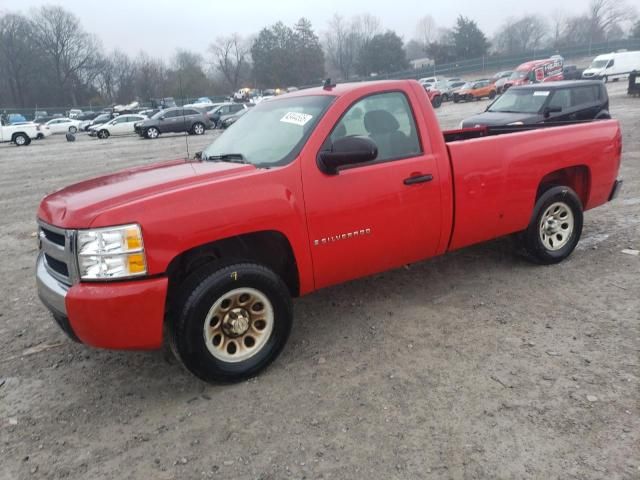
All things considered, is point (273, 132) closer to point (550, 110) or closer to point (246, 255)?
point (246, 255)

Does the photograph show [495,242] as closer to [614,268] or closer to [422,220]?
[614,268]

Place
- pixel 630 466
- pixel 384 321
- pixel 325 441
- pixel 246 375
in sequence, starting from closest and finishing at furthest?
pixel 630 466
pixel 325 441
pixel 246 375
pixel 384 321

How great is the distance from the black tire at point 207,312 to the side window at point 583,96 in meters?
11.4

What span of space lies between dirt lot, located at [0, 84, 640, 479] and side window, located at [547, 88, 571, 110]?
8189mm

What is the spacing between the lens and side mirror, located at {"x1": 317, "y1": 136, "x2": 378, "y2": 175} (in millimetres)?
3418

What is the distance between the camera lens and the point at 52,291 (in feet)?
10.3

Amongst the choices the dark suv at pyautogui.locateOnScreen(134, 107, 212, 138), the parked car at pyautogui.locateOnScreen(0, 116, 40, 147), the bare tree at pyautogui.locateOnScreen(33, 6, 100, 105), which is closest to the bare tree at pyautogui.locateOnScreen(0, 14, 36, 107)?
the bare tree at pyautogui.locateOnScreen(33, 6, 100, 105)

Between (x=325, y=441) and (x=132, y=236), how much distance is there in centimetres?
156

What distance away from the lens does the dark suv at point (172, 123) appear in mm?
28438

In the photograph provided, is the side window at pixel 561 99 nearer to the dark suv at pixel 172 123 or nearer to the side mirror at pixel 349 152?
the side mirror at pixel 349 152

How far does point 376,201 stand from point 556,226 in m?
2.36

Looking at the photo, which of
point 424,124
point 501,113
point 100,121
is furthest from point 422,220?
point 100,121

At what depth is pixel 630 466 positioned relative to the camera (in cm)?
248

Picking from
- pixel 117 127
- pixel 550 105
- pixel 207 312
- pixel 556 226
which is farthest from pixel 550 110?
pixel 117 127
